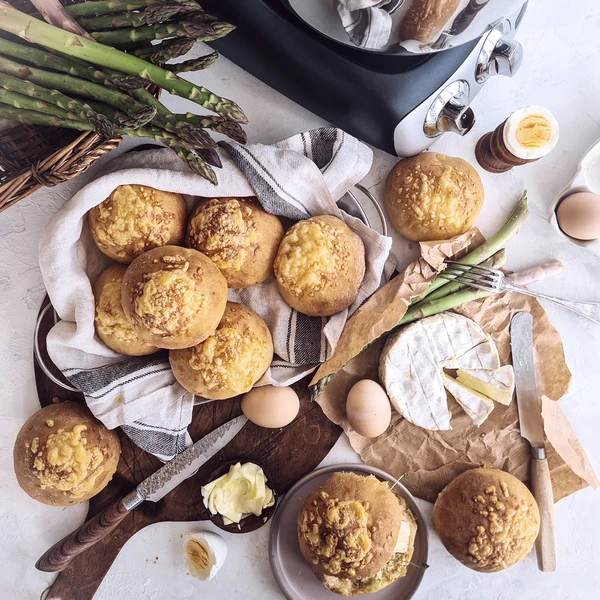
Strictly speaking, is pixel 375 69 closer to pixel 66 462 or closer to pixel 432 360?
pixel 432 360

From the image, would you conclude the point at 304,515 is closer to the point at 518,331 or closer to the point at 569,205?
the point at 518,331

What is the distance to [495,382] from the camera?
1493mm

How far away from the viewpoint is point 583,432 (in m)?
1.57

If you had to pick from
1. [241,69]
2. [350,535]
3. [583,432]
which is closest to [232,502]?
[350,535]

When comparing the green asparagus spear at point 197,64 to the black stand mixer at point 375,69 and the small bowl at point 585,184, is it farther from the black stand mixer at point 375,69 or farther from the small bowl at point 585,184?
the small bowl at point 585,184

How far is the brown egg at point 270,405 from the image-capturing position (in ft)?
4.55

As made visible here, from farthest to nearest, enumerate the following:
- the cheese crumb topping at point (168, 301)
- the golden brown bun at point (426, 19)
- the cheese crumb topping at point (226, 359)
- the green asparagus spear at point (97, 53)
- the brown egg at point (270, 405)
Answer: the brown egg at point (270, 405) < the cheese crumb topping at point (226, 359) < the cheese crumb topping at point (168, 301) < the green asparagus spear at point (97, 53) < the golden brown bun at point (426, 19)

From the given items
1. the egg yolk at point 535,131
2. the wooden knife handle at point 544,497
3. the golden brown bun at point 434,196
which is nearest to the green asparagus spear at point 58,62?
the golden brown bun at point 434,196

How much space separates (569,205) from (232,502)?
1.17 metres

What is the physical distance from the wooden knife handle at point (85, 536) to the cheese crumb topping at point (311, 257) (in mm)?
705

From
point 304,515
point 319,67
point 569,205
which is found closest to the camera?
point 319,67

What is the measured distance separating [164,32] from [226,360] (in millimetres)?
693

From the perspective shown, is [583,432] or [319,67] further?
[583,432]

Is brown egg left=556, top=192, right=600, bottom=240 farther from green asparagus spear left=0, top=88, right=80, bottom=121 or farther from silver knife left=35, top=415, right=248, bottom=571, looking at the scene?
green asparagus spear left=0, top=88, right=80, bottom=121
